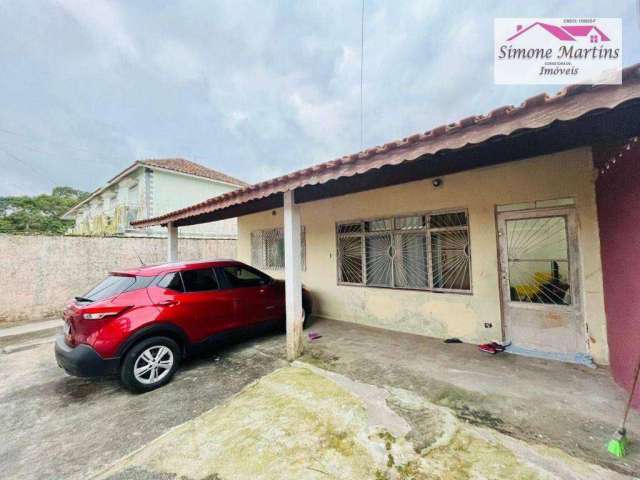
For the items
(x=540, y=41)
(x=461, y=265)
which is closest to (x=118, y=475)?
(x=461, y=265)

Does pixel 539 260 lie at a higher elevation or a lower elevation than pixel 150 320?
higher

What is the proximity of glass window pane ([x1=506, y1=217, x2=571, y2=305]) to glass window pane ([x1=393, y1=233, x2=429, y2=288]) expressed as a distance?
135 centimetres

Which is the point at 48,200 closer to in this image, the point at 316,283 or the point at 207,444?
the point at 316,283

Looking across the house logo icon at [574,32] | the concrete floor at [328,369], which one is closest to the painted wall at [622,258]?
the concrete floor at [328,369]

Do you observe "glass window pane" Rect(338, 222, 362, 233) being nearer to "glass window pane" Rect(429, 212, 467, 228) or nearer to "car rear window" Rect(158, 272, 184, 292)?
"glass window pane" Rect(429, 212, 467, 228)

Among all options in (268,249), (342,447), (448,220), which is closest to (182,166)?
(268,249)

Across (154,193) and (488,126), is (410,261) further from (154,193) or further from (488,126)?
(154,193)

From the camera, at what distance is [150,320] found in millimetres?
3326

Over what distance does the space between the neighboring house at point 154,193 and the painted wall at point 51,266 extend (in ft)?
14.0

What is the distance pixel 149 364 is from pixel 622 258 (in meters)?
5.70

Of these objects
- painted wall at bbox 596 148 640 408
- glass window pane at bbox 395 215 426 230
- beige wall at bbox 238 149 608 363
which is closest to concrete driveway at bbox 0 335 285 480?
beige wall at bbox 238 149 608 363

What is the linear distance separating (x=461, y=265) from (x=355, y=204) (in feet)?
8.29

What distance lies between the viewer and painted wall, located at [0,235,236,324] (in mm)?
7102

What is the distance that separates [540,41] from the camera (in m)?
4.24
